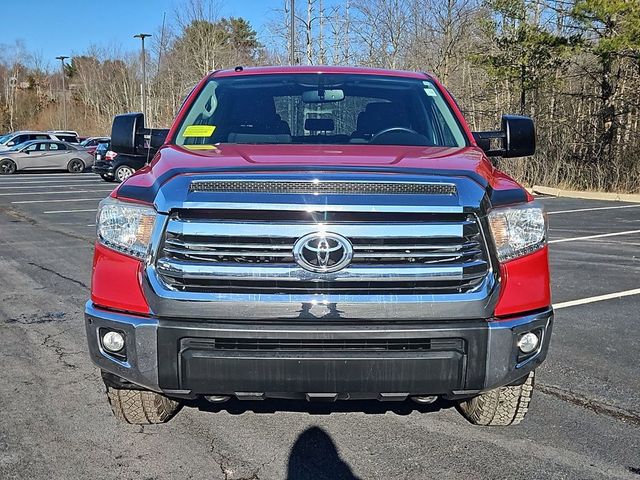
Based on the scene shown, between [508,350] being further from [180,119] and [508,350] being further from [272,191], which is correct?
[180,119]

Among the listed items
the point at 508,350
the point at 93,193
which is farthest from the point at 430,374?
the point at 93,193

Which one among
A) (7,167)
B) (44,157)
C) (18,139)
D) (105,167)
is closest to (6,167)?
(7,167)

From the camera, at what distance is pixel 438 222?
2648 millimetres

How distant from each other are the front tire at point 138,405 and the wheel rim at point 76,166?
2838cm

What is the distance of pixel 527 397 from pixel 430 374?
92 centimetres

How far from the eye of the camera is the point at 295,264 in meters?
2.62

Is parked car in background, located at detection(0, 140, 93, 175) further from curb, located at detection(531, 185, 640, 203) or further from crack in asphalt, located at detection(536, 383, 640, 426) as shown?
crack in asphalt, located at detection(536, 383, 640, 426)

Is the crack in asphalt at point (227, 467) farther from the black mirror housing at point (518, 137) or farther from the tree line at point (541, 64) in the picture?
the tree line at point (541, 64)

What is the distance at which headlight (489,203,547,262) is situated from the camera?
9.04 ft

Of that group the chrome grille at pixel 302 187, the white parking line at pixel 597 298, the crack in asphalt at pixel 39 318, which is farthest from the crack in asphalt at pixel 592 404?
the crack in asphalt at pixel 39 318

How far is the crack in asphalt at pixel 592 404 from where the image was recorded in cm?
353

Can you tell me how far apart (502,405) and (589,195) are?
15.9 metres

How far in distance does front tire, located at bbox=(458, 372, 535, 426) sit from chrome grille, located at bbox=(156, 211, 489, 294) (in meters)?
0.86

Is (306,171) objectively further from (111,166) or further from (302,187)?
(111,166)
